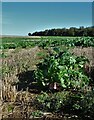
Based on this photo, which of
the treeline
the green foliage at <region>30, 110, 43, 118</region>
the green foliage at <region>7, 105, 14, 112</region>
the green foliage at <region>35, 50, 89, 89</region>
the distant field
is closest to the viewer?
the green foliage at <region>30, 110, 43, 118</region>

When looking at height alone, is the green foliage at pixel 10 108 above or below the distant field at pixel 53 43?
below

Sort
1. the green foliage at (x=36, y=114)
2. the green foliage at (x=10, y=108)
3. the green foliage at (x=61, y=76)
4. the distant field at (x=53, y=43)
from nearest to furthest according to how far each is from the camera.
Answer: the green foliage at (x=36, y=114)
the green foliage at (x=10, y=108)
the green foliage at (x=61, y=76)
the distant field at (x=53, y=43)

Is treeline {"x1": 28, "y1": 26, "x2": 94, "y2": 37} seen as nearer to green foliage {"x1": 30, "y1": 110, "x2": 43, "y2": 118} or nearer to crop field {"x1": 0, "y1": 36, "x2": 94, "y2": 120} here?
crop field {"x1": 0, "y1": 36, "x2": 94, "y2": 120}

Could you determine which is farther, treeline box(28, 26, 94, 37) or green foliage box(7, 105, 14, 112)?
treeline box(28, 26, 94, 37)

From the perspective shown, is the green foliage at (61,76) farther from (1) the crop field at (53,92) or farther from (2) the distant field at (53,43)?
(2) the distant field at (53,43)

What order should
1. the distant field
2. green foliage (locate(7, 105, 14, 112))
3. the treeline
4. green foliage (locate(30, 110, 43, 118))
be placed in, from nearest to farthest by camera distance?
green foliage (locate(30, 110, 43, 118))
green foliage (locate(7, 105, 14, 112))
the distant field
the treeline

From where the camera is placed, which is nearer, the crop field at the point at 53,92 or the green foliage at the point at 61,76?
the crop field at the point at 53,92

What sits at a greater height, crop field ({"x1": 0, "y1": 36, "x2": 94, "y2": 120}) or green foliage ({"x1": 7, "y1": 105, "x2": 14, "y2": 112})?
crop field ({"x1": 0, "y1": 36, "x2": 94, "y2": 120})

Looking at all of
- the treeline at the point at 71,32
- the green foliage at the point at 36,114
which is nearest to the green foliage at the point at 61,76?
the green foliage at the point at 36,114

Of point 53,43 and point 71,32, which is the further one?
point 71,32

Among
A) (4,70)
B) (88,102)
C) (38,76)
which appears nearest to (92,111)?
(88,102)

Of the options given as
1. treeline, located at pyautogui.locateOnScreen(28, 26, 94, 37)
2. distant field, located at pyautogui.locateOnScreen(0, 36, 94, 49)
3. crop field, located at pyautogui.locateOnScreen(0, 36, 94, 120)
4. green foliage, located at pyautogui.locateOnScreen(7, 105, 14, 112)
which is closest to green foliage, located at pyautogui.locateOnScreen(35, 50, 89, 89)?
crop field, located at pyautogui.locateOnScreen(0, 36, 94, 120)

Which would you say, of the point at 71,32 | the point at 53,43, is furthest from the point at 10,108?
the point at 71,32

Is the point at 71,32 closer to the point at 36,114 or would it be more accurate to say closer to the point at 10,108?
the point at 10,108
